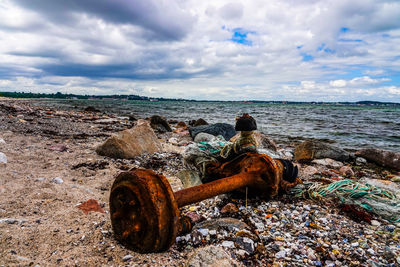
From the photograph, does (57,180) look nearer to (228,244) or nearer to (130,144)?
(130,144)

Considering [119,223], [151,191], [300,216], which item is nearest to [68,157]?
[119,223]

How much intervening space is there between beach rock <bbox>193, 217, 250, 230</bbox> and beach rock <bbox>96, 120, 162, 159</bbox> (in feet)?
11.5

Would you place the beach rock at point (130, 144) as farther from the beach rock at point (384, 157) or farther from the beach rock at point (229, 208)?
the beach rock at point (384, 157)

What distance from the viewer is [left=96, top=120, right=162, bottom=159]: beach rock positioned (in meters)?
5.57

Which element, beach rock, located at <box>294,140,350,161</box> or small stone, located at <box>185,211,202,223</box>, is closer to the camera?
small stone, located at <box>185,211,202,223</box>

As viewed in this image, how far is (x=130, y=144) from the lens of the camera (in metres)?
Result: 5.87

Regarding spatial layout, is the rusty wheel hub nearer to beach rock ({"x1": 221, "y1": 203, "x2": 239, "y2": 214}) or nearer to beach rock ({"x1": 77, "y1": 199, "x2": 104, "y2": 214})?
beach rock ({"x1": 77, "y1": 199, "x2": 104, "y2": 214})

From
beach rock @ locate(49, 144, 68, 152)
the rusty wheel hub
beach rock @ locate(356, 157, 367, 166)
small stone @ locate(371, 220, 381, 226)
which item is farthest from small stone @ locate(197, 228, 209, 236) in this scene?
beach rock @ locate(356, 157, 367, 166)

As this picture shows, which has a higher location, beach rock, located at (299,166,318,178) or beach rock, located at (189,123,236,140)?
beach rock, located at (189,123,236,140)

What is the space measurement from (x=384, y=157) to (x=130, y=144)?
25.0 feet

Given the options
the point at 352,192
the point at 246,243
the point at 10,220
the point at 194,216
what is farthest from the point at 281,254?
the point at 10,220

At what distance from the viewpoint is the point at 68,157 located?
16.8 feet

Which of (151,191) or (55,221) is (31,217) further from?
(151,191)

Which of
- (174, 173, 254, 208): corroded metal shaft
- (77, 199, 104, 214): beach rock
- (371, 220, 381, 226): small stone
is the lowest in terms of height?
(371, 220, 381, 226): small stone
